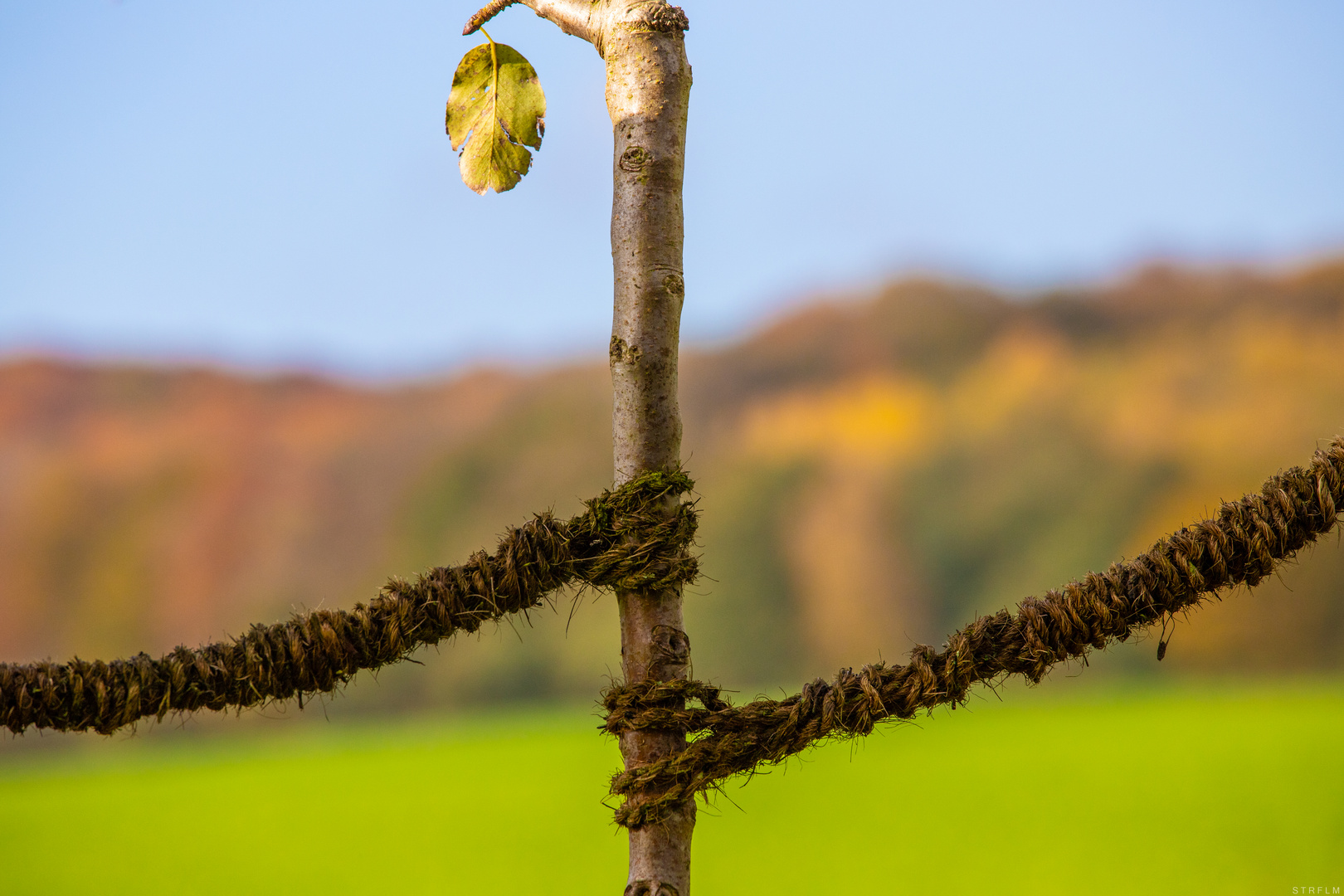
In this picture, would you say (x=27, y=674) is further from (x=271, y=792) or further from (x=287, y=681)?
(x=271, y=792)

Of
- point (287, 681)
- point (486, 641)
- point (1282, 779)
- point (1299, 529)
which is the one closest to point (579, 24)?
point (287, 681)

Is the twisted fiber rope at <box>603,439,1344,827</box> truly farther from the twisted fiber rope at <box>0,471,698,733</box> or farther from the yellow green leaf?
the yellow green leaf

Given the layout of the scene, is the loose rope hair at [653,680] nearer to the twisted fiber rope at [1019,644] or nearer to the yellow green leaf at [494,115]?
the twisted fiber rope at [1019,644]

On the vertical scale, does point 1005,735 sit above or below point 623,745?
below

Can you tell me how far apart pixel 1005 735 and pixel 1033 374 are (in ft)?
7.18

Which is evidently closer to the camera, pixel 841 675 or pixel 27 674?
pixel 27 674

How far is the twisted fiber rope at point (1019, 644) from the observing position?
77 cm

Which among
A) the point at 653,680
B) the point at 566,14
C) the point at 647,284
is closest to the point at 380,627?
the point at 653,680

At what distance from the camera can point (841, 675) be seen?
2.68 feet

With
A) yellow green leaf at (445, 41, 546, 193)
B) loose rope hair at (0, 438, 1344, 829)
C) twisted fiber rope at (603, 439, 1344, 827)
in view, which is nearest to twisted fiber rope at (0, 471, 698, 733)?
loose rope hair at (0, 438, 1344, 829)

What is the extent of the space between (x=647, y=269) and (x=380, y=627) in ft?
1.35

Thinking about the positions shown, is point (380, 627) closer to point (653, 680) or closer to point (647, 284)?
point (653, 680)

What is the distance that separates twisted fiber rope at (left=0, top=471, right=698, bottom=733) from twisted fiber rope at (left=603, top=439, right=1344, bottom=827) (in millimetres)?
137

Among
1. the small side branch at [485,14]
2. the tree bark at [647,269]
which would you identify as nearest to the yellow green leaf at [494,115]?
the small side branch at [485,14]
